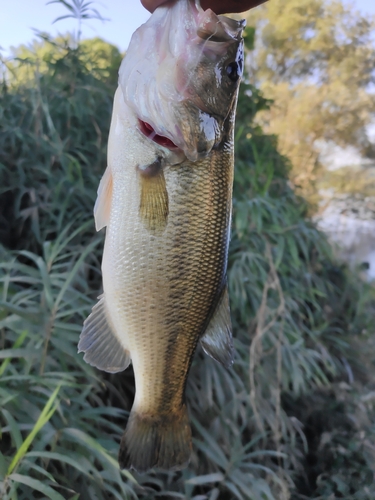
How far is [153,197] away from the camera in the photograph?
2.38 feet

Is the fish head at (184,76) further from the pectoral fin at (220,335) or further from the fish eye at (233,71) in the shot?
the pectoral fin at (220,335)

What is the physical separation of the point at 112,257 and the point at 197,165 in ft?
0.91

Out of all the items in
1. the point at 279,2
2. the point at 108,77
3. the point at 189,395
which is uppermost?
the point at 279,2

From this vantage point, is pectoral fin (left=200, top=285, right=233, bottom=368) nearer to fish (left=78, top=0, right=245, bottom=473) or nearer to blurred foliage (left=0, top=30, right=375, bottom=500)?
fish (left=78, top=0, right=245, bottom=473)

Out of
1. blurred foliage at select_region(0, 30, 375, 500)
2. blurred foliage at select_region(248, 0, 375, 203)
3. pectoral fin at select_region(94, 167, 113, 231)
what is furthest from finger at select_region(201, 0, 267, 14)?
blurred foliage at select_region(248, 0, 375, 203)

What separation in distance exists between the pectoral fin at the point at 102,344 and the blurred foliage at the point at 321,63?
24.5ft

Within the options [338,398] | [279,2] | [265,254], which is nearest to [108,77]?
[265,254]

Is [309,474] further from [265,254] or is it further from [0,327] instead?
[0,327]

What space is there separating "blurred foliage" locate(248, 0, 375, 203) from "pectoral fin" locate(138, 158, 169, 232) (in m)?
7.39

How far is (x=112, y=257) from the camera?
76 centimetres

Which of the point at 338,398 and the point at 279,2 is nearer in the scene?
the point at 338,398

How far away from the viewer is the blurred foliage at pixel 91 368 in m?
1.15

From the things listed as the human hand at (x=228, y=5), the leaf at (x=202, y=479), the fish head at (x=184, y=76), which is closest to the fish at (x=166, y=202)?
the fish head at (x=184, y=76)

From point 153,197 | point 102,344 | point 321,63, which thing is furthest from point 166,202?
point 321,63
